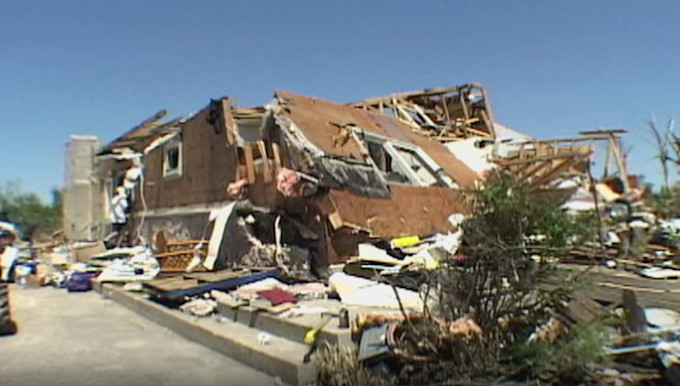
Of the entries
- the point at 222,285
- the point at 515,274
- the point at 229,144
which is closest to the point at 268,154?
the point at 229,144

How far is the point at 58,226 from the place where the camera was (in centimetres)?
3192

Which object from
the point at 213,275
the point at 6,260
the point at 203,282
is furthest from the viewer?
the point at 6,260

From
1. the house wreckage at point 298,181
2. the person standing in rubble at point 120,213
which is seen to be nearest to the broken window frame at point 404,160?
the house wreckage at point 298,181

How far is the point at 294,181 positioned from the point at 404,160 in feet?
13.5

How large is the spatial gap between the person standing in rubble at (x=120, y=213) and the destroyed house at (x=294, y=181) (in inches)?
69.9

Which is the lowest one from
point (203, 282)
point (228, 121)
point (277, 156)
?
point (203, 282)

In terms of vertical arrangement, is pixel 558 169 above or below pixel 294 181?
above

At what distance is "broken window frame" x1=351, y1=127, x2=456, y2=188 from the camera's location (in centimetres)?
1211

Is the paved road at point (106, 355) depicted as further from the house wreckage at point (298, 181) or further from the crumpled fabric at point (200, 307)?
the house wreckage at point (298, 181)

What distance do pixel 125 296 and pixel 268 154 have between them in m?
3.93

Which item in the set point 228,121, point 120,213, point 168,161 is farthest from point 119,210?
point 228,121

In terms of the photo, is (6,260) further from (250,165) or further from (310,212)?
(310,212)

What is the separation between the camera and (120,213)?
53.3 feet

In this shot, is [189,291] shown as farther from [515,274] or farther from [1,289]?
[515,274]
